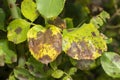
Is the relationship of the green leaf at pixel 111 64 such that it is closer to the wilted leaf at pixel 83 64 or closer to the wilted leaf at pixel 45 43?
the wilted leaf at pixel 83 64

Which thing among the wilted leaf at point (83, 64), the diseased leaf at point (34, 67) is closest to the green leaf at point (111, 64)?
the wilted leaf at point (83, 64)

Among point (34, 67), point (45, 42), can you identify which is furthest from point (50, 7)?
point (34, 67)

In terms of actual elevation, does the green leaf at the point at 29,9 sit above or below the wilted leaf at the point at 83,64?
above

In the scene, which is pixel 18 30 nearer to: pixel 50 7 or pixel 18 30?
pixel 18 30

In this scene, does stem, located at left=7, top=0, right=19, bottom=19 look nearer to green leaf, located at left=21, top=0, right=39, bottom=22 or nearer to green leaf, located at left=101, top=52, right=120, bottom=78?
green leaf, located at left=21, top=0, right=39, bottom=22

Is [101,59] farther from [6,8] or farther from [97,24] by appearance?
[6,8]

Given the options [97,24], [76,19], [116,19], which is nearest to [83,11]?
[76,19]
